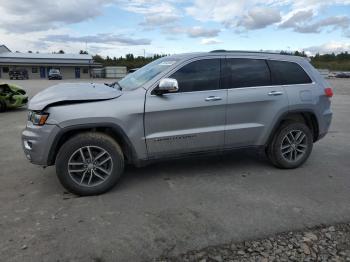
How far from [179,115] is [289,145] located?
2004 mm

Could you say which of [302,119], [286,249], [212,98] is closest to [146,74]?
[212,98]

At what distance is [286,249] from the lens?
314cm

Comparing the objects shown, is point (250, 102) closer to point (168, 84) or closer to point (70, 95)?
point (168, 84)

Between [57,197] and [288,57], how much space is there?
4051 millimetres

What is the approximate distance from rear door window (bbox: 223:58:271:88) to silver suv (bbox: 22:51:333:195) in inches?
0.6

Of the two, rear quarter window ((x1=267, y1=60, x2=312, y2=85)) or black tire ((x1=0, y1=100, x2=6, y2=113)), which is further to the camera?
black tire ((x1=0, y1=100, x2=6, y2=113))

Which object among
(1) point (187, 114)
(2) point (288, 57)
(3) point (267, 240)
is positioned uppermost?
(2) point (288, 57)

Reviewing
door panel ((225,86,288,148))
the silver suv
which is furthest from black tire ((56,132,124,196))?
door panel ((225,86,288,148))

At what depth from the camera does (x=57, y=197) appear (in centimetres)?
427

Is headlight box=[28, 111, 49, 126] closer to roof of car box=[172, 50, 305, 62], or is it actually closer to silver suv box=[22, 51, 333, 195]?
silver suv box=[22, 51, 333, 195]

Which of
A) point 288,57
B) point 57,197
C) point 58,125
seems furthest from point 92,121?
point 288,57

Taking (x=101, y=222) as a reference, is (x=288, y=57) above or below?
above

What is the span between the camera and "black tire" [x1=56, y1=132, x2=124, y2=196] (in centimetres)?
414

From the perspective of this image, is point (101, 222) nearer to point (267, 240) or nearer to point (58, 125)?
point (58, 125)
